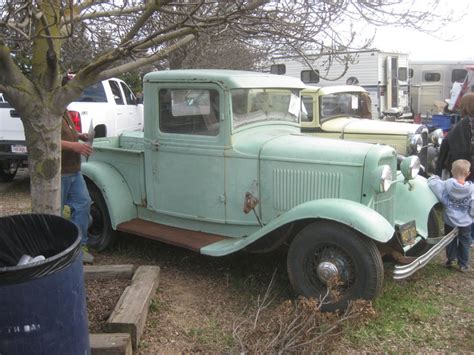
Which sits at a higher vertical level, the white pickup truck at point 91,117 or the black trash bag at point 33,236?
the white pickup truck at point 91,117

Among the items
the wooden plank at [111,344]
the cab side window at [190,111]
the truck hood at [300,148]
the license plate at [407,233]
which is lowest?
the wooden plank at [111,344]

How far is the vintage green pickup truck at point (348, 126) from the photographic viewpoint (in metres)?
7.41

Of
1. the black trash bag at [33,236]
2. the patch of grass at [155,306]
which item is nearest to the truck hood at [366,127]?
the patch of grass at [155,306]

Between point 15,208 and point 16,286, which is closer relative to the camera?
point 16,286

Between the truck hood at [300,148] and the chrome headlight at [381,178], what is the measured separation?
15 centimetres

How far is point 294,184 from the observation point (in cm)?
427

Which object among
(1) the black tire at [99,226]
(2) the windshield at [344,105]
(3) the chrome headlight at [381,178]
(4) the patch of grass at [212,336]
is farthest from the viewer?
(2) the windshield at [344,105]

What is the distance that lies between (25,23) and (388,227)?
2.91 meters

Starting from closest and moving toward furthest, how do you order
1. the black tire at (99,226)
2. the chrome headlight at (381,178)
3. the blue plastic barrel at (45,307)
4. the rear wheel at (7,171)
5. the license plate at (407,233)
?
the blue plastic barrel at (45,307), the chrome headlight at (381,178), the license plate at (407,233), the black tire at (99,226), the rear wheel at (7,171)

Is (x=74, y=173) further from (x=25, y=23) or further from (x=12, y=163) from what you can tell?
(x=12, y=163)

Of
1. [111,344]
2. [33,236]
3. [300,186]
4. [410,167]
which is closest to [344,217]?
[300,186]

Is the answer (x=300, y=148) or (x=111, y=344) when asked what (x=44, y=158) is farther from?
(x=300, y=148)

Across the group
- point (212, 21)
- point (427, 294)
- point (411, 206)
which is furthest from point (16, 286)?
point (411, 206)

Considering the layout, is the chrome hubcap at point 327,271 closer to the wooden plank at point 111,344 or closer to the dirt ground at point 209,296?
the dirt ground at point 209,296
